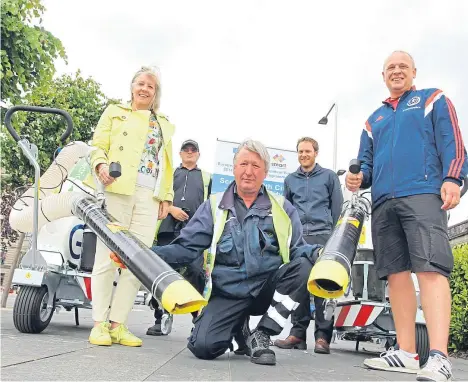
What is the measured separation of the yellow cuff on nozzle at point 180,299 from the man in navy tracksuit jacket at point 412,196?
1.30 m

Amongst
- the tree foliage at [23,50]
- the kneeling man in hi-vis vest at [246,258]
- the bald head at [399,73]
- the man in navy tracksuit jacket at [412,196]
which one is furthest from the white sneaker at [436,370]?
the tree foliage at [23,50]

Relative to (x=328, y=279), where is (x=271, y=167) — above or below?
above

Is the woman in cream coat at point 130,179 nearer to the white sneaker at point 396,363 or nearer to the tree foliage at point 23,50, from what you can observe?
the white sneaker at point 396,363

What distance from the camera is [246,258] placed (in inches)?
138

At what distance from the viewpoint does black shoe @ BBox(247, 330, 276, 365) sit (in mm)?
3371

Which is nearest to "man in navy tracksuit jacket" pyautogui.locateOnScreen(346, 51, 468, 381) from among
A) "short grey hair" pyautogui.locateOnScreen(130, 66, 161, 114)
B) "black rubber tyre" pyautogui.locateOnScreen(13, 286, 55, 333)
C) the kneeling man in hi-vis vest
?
the kneeling man in hi-vis vest

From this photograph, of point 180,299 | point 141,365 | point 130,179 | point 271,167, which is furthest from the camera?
point 271,167

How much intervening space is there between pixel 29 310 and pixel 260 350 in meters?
1.86

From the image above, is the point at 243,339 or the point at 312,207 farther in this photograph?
the point at 312,207

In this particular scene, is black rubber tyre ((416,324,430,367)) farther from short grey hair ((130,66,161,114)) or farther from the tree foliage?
the tree foliage

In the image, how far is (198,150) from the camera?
19.7 ft

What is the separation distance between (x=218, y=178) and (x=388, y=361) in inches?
373

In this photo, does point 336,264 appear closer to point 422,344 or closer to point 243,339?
point 243,339

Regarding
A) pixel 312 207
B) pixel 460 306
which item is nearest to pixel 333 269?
pixel 312 207
